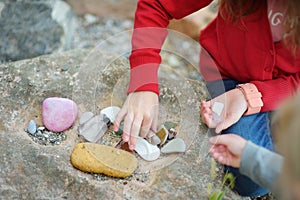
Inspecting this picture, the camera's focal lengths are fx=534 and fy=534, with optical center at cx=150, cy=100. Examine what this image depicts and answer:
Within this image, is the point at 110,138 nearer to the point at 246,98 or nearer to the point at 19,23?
the point at 246,98

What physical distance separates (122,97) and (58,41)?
0.59 m

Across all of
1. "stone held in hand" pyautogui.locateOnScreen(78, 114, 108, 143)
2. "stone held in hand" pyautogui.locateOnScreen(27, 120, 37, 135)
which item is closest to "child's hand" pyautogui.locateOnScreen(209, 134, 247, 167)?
"stone held in hand" pyautogui.locateOnScreen(78, 114, 108, 143)

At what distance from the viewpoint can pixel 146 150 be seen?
1.31 metres

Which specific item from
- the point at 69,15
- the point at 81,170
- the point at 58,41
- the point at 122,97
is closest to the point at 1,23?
the point at 58,41

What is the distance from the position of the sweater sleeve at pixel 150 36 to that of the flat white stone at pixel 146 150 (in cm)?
13

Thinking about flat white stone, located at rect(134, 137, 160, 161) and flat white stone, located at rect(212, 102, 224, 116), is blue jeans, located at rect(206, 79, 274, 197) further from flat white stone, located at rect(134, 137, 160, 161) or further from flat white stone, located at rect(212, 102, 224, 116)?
flat white stone, located at rect(134, 137, 160, 161)

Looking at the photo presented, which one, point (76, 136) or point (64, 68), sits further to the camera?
point (64, 68)

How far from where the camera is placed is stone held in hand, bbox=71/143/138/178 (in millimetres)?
1226

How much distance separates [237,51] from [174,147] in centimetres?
32

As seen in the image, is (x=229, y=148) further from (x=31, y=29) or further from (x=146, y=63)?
(x=31, y=29)

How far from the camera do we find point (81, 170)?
1.24m

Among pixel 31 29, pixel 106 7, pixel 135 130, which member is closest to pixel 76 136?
pixel 135 130

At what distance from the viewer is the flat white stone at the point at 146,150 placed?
1.31m

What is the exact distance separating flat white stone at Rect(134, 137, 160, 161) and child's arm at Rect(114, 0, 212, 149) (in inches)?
0.8
